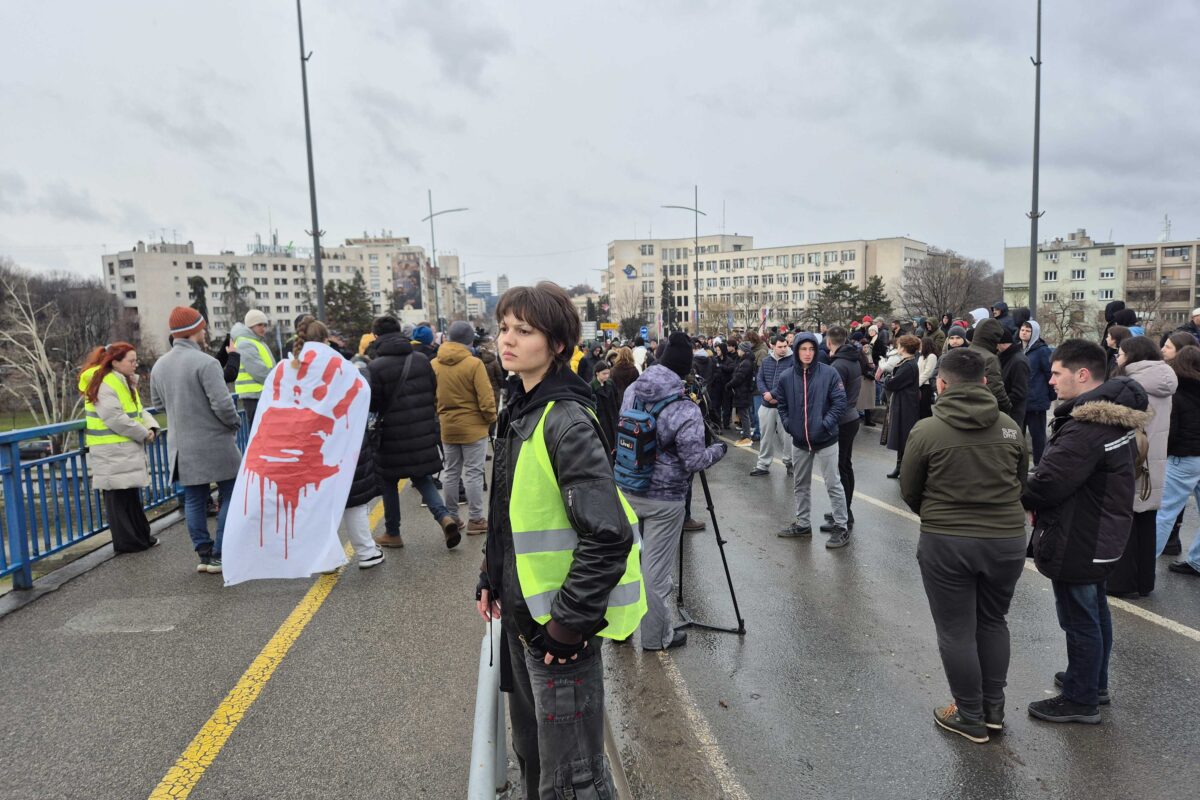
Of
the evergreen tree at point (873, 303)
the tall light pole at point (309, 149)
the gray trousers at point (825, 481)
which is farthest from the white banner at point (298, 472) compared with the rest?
the evergreen tree at point (873, 303)

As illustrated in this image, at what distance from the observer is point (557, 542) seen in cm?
221

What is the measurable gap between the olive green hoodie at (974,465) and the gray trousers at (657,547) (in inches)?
59.6

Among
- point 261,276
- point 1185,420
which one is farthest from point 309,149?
point 261,276

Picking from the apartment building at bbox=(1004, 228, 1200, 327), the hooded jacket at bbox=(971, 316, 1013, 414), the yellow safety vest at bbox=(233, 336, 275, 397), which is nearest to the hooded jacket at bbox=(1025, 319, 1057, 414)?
the hooded jacket at bbox=(971, 316, 1013, 414)

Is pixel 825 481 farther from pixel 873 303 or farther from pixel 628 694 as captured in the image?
pixel 873 303

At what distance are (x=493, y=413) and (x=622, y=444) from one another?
2.97 meters

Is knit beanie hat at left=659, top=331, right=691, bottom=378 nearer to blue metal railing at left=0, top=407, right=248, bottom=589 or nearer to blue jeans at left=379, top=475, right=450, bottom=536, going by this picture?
blue jeans at left=379, top=475, right=450, bottom=536

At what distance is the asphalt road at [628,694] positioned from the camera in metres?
3.21

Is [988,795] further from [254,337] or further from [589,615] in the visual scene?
[254,337]

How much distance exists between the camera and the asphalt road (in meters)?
3.21

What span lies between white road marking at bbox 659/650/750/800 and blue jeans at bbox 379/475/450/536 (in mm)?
2836

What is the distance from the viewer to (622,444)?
4.34 meters

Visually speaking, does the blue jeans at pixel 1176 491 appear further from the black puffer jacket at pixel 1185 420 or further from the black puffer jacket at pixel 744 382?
the black puffer jacket at pixel 744 382

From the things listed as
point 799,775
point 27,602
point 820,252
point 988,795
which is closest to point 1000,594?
point 988,795
